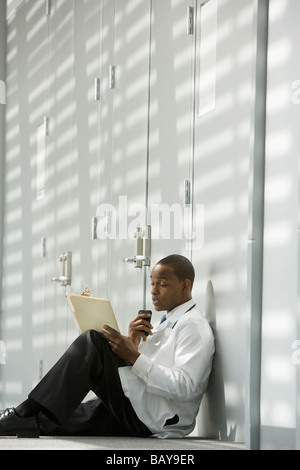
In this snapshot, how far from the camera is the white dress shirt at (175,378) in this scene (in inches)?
145

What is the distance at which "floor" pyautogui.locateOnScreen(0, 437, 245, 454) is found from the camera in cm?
335

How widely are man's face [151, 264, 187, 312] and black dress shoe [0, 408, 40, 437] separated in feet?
2.46

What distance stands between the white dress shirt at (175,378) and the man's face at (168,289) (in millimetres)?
112

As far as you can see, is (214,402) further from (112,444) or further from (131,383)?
(112,444)

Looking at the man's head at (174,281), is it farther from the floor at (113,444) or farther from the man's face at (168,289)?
the floor at (113,444)

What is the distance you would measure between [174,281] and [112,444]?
809 millimetres

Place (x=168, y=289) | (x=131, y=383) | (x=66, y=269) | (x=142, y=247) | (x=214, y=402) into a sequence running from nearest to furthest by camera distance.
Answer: (x=131, y=383) < (x=214, y=402) < (x=168, y=289) < (x=142, y=247) < (x=66, y=269)

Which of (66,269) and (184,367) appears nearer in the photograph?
(184,367)

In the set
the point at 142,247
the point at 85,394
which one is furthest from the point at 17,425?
the point at 142,247

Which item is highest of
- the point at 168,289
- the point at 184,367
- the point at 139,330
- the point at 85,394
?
the point at 168,289

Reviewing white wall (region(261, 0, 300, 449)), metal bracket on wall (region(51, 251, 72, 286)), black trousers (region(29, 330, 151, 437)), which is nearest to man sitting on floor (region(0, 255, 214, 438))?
black trousers (region(29, 330, 151, 437))

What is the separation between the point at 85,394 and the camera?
12.1 ft

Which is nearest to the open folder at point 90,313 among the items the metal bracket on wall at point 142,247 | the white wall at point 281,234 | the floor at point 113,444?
the floor at point 113,444
